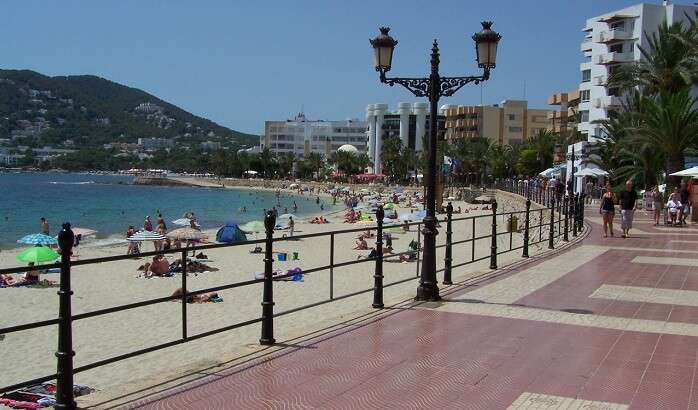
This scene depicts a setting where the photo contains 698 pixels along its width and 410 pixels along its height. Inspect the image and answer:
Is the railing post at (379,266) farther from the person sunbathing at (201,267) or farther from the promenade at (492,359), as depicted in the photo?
the person sunbathing at (201,267)

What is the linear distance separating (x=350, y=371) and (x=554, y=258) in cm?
1053

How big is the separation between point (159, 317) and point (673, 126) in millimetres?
26792

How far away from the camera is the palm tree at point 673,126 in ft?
111

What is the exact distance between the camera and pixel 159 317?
15.6 meters

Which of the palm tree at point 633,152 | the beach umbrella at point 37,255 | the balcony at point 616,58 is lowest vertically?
the beach umbrella at point 37,255

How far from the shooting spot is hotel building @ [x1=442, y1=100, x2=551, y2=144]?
→ 120812 millimetres

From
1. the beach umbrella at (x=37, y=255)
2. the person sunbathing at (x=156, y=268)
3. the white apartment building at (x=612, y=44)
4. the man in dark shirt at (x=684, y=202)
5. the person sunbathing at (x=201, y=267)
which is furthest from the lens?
the white apartment building at (x=612, y=44)

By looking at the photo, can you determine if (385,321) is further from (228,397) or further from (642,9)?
(642,9)

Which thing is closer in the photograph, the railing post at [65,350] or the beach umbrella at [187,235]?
the railing post at [65,350]

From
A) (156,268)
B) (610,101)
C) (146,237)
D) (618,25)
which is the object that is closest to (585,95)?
(610,101)

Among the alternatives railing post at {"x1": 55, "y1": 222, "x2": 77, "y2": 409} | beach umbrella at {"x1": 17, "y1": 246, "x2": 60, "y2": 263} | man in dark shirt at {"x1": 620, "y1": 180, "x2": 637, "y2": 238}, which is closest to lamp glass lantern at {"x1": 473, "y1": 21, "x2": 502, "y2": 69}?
railing post at {"x1": 55, "y1": 222, "x2": 77, "y2": 409}

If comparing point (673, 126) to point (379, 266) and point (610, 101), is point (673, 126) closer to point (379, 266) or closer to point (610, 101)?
point (379, 266)

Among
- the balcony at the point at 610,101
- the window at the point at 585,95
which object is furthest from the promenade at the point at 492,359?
the window at the point at 585,95

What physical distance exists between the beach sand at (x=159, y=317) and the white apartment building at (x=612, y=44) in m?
46.4
